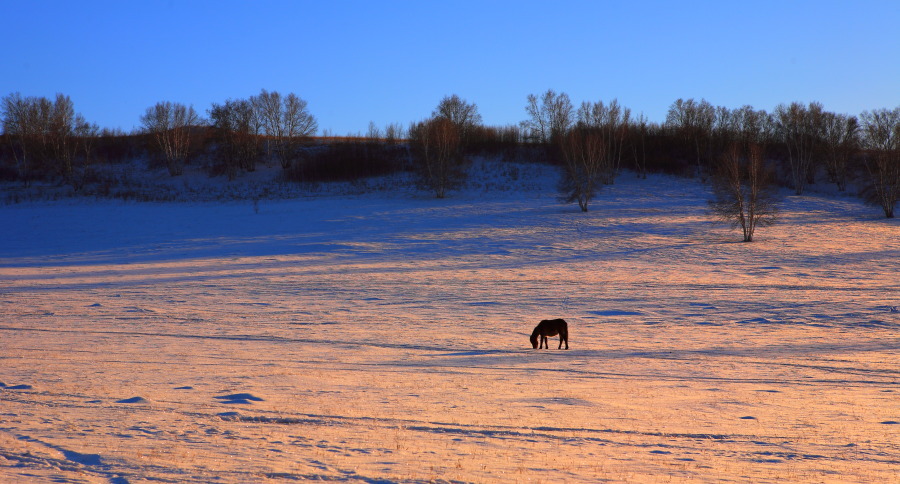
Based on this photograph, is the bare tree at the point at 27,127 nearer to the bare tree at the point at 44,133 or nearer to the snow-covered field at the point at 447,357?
the bare tree at the point at 44,133

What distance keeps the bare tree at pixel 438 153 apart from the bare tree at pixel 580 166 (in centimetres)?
1180

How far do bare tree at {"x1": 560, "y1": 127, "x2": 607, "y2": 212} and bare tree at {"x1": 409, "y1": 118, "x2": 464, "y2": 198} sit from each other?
464 inches

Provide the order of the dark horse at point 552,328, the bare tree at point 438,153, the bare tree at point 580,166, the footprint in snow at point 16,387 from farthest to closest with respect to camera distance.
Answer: the bare tree at point 438,153, the bare tree at point 580,166, the dark horse at point 552,328, the footprint in snow at point 16,387

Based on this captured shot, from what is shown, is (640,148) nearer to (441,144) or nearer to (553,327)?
(441,144)

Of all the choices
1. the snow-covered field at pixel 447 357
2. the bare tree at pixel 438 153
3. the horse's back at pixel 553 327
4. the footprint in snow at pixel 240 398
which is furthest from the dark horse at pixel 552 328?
the bare tree at pixel 438 153

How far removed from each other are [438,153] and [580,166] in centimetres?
1435

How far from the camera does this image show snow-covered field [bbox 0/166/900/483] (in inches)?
328

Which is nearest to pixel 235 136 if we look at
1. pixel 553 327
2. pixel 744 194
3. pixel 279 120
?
pixel 279 120

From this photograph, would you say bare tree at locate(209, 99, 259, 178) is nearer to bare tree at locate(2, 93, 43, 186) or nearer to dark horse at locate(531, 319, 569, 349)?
bare tree at locate(2, 93, 43, 186)

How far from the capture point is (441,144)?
66.4 metres

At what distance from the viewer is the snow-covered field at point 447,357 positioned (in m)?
8.34

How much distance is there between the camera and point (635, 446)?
918cm

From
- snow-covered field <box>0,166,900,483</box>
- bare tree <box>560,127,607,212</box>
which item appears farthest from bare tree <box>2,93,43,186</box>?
bare tree <box>560,127,607,212</box>

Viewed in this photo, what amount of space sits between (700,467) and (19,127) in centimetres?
9001
